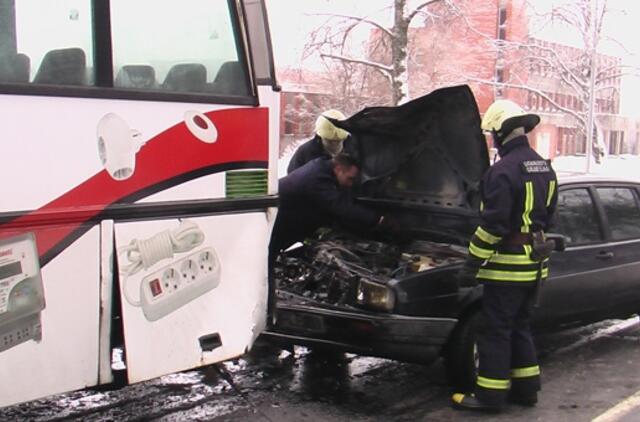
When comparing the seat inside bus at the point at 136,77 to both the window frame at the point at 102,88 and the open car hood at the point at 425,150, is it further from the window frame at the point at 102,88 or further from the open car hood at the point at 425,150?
the open car hood at the point at 425,150

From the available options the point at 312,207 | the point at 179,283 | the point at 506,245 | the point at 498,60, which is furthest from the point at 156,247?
the point at 498,60

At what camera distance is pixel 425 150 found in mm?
5645

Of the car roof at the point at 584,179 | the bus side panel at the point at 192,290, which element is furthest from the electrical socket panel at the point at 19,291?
the car roof at the point at 584,179

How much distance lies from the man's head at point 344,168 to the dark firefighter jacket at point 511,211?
4.42 ft

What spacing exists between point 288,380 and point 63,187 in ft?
8.83

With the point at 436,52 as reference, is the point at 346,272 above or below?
below

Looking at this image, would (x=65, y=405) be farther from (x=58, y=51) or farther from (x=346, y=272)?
(x=58, y=51)

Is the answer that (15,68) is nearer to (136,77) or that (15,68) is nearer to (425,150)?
(136,77)

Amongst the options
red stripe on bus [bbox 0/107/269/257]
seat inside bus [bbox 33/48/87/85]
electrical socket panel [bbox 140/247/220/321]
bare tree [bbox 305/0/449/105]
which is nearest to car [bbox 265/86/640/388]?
electrical socket panel [bbox 140/247/220/321]

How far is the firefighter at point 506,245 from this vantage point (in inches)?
180

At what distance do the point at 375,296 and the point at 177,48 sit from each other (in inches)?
78.8

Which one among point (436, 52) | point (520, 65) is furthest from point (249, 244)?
point (520, 65)

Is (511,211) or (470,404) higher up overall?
(511,211)

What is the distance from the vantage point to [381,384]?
5391 millimetres
